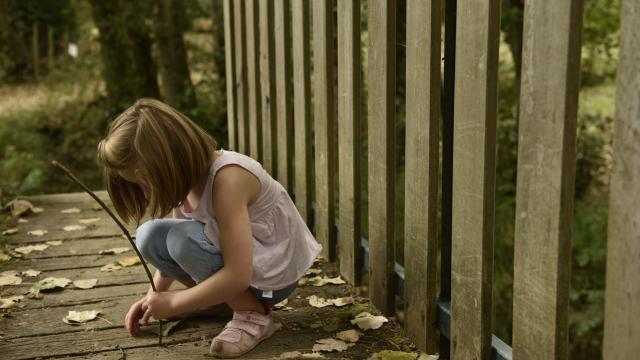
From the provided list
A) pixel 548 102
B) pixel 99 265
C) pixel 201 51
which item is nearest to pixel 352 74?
pixel 548 102

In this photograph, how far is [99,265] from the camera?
362 cm

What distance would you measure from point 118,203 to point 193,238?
267 mm

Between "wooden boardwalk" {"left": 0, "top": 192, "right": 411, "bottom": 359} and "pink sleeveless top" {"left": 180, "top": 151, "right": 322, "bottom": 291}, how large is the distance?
225 millimetres

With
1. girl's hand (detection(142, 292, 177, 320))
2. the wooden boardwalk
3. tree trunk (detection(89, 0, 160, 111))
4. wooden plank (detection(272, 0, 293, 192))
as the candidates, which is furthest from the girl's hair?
tree trunk (detection(89, 0, 160, 111))

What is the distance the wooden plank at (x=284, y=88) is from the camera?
377 centimetres

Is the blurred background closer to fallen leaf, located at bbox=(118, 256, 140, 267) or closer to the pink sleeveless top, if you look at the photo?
fallen leaf, located at bbox=(118, 256, 140, 267)

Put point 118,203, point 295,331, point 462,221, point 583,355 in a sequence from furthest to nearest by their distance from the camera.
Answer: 1. point 583,355
2. point 295,331
3. point 118,203
4. point 462,221

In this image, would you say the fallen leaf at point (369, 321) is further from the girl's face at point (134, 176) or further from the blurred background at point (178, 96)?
the blurred background at point (178, 96)

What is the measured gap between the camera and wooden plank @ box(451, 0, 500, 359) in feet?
6.35

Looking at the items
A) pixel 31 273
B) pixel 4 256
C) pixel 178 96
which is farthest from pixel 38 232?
pixel 178 96

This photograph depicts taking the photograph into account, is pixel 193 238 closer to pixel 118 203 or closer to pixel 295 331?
pixel 118 203

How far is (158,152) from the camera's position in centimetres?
229

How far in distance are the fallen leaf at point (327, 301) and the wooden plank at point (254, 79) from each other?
161 centimetres

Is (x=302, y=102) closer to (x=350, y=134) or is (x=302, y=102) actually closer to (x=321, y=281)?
(x=350, y=134)
